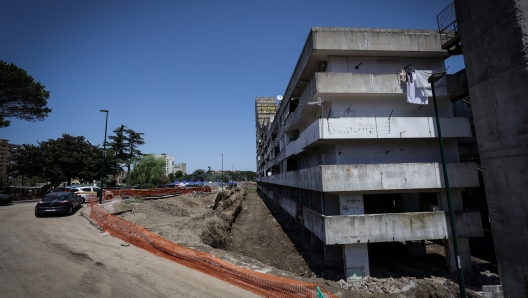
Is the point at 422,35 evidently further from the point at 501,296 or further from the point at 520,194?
the point at 501,296

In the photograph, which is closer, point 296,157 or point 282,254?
point 282,254

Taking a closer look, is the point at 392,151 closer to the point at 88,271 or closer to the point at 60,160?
the point at 88,271

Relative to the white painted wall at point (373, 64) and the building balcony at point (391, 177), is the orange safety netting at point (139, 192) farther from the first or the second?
the white painted wall at point (373, 64)

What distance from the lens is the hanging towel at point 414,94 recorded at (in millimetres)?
13016

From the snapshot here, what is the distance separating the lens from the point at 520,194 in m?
9.12

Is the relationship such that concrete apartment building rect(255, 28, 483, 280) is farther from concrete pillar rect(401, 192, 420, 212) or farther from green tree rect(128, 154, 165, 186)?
green tree rect(128, 154, 165, 186)

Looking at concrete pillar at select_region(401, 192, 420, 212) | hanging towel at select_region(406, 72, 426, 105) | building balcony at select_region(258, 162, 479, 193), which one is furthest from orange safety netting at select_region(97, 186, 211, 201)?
hanging towel at select_region(406, 72, 426, 105)

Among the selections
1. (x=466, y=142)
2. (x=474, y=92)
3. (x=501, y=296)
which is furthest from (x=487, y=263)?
(x=474, y=92)

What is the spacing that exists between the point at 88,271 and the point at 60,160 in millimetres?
33930

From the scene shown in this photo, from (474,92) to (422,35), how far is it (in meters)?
5.08

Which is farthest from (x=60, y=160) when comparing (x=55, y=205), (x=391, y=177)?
(x=391, y=177)

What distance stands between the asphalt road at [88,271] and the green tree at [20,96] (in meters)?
20.6

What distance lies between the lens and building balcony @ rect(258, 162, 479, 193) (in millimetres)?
12055

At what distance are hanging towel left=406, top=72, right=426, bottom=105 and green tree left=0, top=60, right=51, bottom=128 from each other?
117 ft
